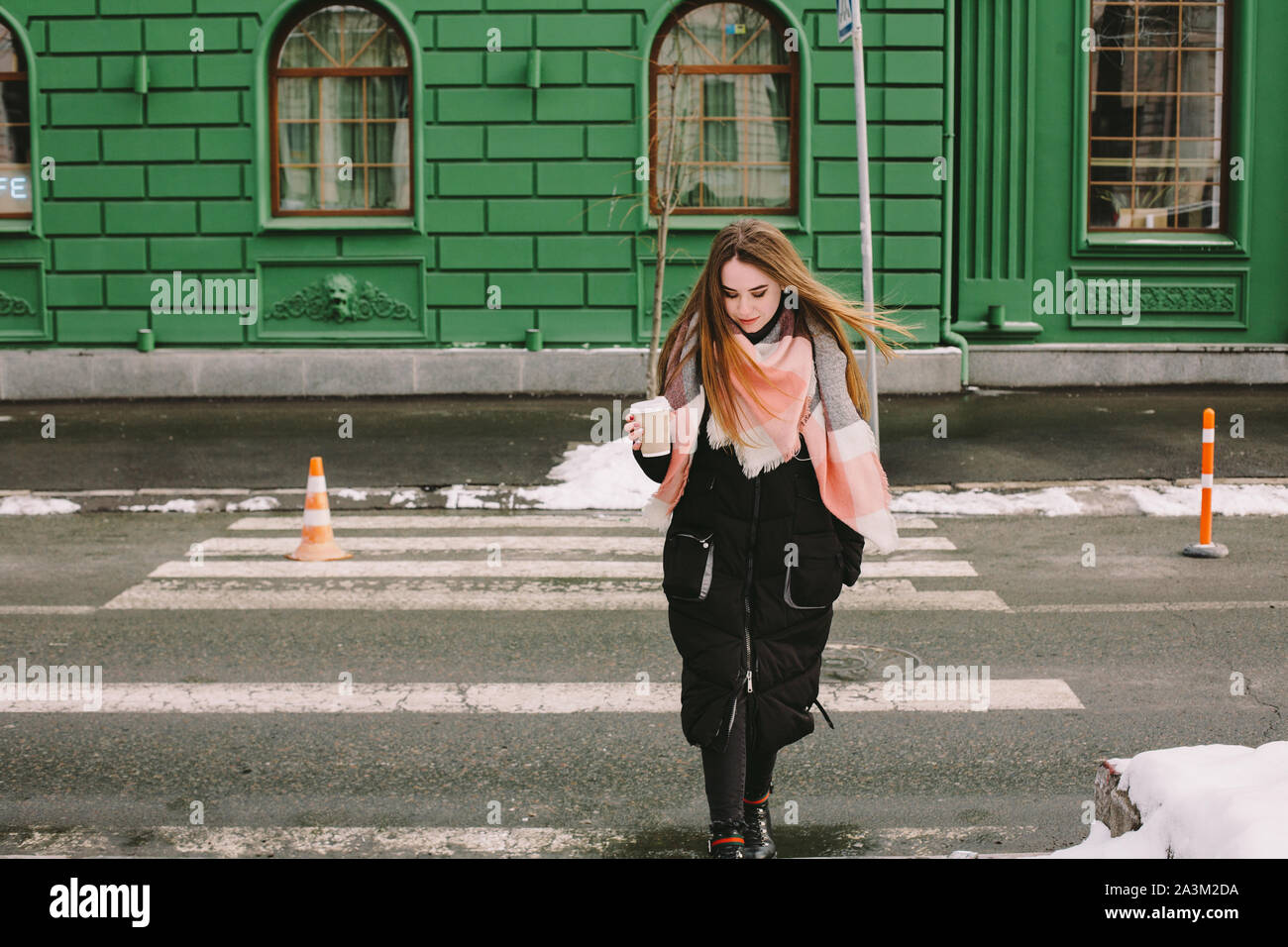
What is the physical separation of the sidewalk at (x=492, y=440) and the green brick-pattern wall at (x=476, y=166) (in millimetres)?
1171

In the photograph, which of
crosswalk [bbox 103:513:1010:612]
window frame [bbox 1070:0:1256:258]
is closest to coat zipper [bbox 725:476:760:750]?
crosswalk [bbox 103:513:1010:612]

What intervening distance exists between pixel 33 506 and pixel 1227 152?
1299 centimetres

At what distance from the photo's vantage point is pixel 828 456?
403cm

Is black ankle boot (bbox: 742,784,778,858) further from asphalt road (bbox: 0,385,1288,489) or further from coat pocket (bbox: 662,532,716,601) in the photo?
asphalt road (bbox: 0,385,1288,489)

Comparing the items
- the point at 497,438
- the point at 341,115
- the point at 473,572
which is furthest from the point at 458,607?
the point at 341,115

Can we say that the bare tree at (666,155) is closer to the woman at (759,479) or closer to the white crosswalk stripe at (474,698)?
the white crosswalk stripe at (474,698)

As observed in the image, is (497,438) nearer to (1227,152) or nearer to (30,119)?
(30,119)

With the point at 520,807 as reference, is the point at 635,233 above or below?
above

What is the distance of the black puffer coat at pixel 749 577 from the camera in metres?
4.01

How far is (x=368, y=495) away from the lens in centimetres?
1122

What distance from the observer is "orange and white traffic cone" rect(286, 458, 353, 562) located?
360 inches
